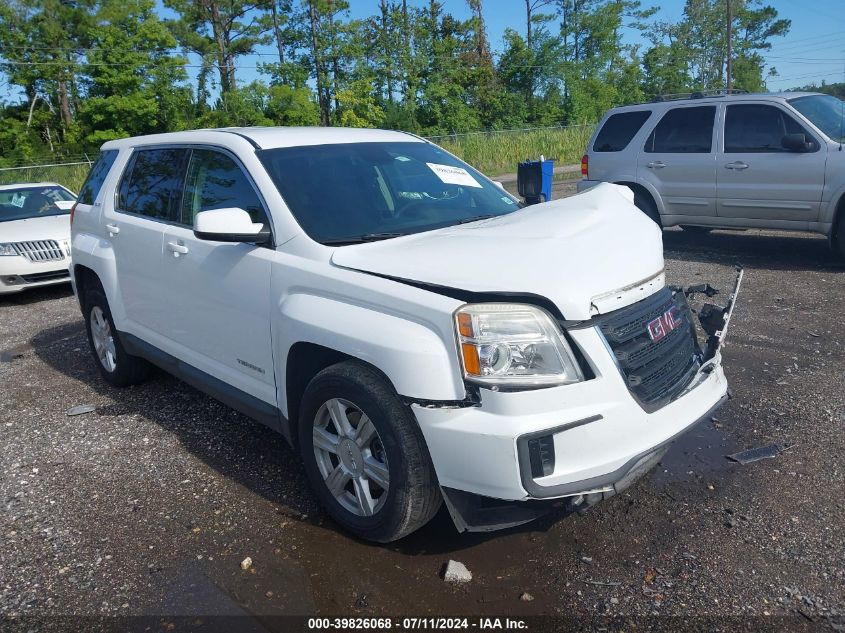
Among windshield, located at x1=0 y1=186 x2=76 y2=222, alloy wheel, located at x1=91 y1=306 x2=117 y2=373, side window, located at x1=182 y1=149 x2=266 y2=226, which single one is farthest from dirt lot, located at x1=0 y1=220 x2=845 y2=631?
windshield, located at x1=0 y1=186 x2=76 y2=222

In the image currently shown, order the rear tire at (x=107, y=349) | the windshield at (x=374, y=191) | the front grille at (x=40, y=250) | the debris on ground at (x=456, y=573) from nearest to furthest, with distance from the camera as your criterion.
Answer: the debris on ground at (x=456, y=573) < the windshield at (x=374, y=191) < the rear tire at (x=107, y=349) < the front grille at (x=40, y=250)

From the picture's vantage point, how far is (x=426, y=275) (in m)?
2.94

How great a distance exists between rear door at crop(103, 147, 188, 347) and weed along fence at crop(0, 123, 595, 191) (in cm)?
2354

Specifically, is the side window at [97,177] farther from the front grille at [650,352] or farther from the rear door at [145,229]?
the front grille at [650,352]

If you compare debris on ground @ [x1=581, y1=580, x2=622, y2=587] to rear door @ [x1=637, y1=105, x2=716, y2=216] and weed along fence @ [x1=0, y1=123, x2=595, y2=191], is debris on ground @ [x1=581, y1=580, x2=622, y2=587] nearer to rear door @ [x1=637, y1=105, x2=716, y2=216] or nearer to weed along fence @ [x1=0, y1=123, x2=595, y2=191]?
rear door @ [x1=637, y1=105, x2=716, y2=216]

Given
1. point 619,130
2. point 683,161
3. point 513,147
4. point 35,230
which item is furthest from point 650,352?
point 513,147

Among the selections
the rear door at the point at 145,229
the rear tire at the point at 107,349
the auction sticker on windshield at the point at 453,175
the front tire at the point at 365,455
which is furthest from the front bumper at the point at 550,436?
the rear tire at the point at 107,349

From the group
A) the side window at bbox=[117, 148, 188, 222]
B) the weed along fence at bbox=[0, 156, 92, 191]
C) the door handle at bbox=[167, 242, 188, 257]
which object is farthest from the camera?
the weed along fence at bbox=[0, 156, 92, 191]

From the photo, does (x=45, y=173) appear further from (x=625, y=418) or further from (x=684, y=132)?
(x=625, y=418)

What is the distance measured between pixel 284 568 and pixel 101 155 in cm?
410

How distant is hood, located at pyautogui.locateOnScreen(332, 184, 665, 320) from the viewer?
9.20 feet

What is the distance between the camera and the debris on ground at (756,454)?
12.8 ft

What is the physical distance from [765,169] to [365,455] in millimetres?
7250

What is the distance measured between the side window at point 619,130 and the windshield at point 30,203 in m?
7.86
